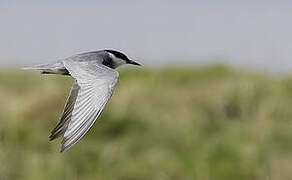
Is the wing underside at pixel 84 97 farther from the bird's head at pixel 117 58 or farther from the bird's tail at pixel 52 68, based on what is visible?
the bird's head at pixel 117 58

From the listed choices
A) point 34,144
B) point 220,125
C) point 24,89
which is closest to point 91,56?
point 34,144

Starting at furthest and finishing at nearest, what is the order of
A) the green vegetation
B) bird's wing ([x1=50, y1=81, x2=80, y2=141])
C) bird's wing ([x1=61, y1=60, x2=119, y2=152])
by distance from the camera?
the green vegetation, bird's wing ([x1=50, y1=81, x2=80, y2=141]), bird's wing ([x1=61, y1=60, x2=119, y2=152])

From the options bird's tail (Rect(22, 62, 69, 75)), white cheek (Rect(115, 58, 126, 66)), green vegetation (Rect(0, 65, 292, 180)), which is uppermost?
bird's tail (Rect(22, 62, 69, 75))

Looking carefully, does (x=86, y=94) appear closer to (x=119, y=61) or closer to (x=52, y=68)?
(x=52, y=68)

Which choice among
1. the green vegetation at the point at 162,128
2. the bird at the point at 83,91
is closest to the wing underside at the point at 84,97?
the bird at the point at 83,91

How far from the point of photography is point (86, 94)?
2555 mm

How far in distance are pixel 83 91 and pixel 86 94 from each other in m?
0.02

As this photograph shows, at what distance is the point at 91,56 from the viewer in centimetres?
299

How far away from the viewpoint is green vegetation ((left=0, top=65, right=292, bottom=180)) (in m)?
5.14

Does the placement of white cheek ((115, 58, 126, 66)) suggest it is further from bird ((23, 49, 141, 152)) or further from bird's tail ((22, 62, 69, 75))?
bird's tail ((22, 62, 69, 75))

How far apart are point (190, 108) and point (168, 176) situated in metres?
1.46

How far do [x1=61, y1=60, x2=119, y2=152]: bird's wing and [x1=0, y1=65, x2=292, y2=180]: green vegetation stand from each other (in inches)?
65.3

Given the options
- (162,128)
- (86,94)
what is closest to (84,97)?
(86,94)

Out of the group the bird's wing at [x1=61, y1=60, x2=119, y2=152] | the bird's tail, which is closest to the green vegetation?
the bird's tail
